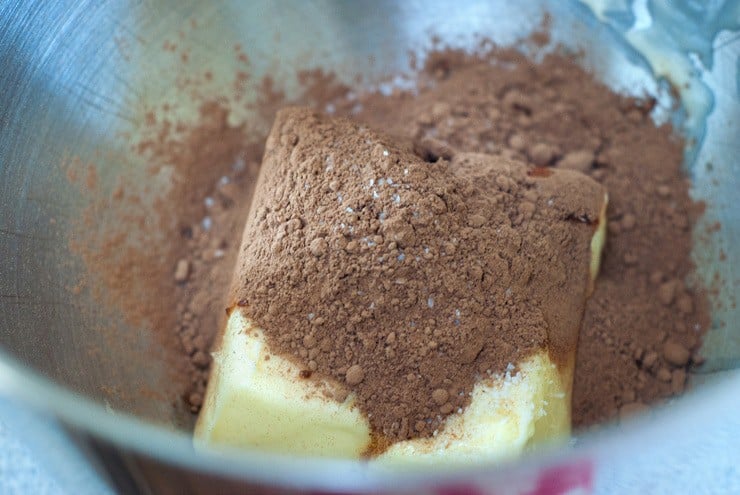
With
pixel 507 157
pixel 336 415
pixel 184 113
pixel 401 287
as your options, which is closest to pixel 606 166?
pixel 507 157

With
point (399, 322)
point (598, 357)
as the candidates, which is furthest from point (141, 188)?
point (598, 357)

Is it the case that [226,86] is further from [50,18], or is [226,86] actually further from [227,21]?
[50,18]

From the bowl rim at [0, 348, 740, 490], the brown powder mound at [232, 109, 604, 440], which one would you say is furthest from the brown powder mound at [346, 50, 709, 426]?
the bowl rim at [0, 348, 740, 490]

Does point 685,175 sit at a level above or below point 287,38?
below

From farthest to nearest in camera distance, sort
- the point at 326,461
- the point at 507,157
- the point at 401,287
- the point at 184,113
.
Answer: the point at 184,113 → the point at 507,157 → the point at 401,287 → the point at 326,461

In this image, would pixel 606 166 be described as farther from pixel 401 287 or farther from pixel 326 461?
pixel 326 461

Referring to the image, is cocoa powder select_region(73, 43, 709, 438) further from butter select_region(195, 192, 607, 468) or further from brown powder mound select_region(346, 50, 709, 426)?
butter select_region(195, 192, 607, 468)
